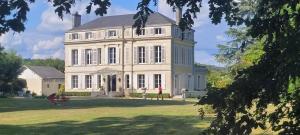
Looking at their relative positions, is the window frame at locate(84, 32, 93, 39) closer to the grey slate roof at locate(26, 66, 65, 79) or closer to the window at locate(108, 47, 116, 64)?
the window at locate(108, 47, 116, 64)

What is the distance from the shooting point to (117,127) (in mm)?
15617

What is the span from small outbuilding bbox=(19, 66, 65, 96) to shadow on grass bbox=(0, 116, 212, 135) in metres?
64.1

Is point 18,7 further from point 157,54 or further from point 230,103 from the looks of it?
point 157,54

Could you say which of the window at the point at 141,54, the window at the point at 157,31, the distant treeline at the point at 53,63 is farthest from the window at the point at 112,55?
the distant treeline at the point at 53,63

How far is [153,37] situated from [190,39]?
807 cm

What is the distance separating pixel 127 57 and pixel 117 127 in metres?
52.2

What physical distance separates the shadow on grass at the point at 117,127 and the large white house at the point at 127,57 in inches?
1775

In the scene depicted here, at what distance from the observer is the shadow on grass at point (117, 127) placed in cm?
1438

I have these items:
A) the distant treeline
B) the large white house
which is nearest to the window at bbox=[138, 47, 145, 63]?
the large white house

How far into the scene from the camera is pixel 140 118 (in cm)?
1842

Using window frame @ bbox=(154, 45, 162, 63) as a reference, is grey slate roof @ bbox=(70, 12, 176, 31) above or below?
above

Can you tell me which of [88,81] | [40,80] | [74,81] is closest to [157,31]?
[88,81]

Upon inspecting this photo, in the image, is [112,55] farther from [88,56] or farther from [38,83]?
[38,83]

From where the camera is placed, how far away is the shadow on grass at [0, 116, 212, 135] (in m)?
14.4
